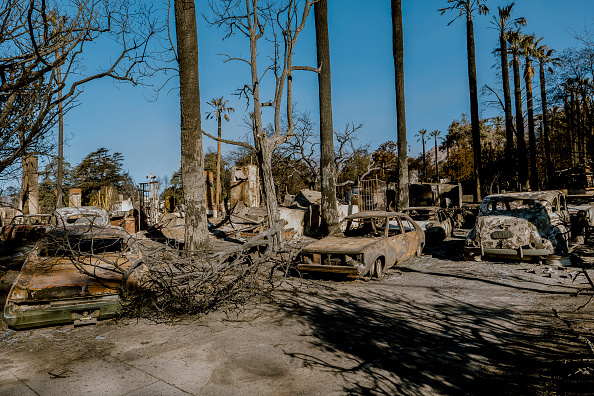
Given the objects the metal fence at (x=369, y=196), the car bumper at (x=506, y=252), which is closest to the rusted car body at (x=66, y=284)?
the car bumper at (x=506, y=252)

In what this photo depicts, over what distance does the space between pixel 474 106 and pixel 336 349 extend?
66.8 ft

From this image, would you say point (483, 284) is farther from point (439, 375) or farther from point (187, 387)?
point (187, 387)

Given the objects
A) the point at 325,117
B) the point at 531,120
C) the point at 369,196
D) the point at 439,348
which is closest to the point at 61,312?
the point at 439,348

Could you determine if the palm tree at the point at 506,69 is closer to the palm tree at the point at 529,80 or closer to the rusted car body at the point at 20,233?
the palm tree at the point at 529,80

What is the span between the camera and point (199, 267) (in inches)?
245

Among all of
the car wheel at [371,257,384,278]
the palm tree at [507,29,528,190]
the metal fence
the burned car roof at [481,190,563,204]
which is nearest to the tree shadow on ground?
the car wheel at [371,257,384,278]

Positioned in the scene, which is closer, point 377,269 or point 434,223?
point 377,269

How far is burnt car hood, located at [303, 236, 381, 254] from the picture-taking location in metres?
7.91

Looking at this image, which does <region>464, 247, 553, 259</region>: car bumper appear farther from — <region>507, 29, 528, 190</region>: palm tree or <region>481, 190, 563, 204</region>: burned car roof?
<region>507, 29, 528, 190</region>: palm tree

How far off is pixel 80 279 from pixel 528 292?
7.15 metres

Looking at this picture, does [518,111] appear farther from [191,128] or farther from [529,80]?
[191,128]

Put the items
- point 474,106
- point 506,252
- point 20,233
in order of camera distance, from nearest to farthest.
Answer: point 506,252 → point 20,233 → point 474,106

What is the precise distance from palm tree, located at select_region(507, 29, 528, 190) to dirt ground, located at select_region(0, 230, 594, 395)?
17591mm

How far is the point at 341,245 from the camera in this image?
8320 millimetres
